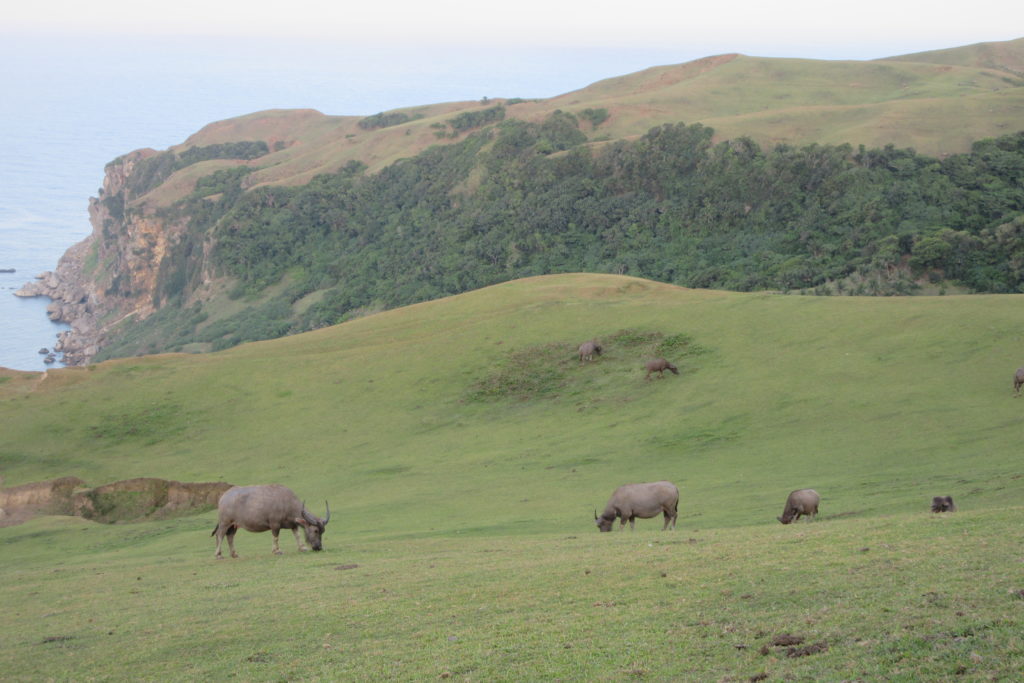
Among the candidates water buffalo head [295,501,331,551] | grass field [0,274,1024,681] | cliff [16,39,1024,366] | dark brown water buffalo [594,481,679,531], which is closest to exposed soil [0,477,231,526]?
grass field [0,274,1024,681]

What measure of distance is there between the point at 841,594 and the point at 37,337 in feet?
606

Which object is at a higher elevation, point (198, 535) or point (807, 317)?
point (807, 317)

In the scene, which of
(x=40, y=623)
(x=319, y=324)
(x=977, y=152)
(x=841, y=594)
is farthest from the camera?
(x=319, y=324)

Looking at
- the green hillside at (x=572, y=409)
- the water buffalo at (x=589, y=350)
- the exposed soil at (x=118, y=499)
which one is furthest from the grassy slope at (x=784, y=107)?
the exposed soil at (x=118, y=499)

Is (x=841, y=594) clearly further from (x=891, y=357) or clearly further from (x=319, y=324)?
(x=319, y=324)

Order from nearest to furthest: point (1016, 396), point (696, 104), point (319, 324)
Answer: point (1016, 396) < point (319, 324) < point (696, 104)

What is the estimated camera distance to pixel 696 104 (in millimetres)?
152500

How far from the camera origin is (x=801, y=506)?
71.4 feet

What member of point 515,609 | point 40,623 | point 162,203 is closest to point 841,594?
point 515,609

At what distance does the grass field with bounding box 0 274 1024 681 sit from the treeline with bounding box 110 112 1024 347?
106 feet

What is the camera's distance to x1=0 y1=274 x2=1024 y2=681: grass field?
11.9m

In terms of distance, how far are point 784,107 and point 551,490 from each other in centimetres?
13810

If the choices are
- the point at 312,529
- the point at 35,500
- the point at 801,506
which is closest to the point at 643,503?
the point at 801,506

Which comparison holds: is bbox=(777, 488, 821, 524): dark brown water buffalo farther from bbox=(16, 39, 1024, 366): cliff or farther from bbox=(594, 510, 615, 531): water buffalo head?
bbox=(16, 39, 1024, 366): cliff
